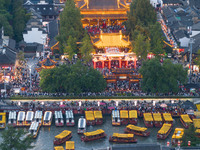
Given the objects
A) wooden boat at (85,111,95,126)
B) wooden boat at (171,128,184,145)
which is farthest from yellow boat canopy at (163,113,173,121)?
wooden boat at (85,111,95,126)

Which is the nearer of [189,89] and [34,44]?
[189,89]

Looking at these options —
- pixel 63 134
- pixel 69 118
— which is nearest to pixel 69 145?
pixel 63 134

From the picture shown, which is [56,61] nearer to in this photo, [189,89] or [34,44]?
[34,44]

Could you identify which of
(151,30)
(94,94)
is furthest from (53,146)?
(151,30)

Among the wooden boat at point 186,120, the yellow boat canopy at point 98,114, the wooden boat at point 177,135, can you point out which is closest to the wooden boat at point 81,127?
the yellow boat canopy at point 98,114

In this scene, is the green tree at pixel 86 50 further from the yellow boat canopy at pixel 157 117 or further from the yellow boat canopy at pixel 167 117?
the yellow boat canopy at pixel 167 117

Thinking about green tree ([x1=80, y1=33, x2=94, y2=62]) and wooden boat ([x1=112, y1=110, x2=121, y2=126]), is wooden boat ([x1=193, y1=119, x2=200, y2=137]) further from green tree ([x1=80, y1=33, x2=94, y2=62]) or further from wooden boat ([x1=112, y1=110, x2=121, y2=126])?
green tree ([x1=80, y1=33, x2=94, y2=62])
